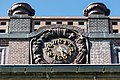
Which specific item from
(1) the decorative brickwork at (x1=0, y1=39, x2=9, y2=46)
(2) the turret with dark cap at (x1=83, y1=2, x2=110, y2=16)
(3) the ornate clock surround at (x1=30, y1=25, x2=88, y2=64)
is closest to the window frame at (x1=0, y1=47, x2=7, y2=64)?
(1) the decorative brickwork at (x1=0, y1=39, x2=9, y2=46)

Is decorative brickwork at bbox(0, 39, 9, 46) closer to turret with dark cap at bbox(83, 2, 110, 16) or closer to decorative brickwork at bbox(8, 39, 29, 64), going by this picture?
decorative brickwork at bbox(8, 39, 29, 64)

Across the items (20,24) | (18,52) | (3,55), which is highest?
(20,24)

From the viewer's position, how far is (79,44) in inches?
1126

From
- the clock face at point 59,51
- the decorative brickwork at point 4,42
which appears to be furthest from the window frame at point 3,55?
the clock face at point 59,51

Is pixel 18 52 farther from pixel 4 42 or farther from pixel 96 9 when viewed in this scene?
pixel 96 9

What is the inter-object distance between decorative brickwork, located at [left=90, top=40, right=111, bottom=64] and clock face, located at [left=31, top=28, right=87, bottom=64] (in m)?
0.44

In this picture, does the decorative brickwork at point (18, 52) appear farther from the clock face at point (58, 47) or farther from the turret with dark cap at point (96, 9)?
the turret with dark cap at point (96, 9)

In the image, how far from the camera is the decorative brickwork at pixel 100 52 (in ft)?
92.5

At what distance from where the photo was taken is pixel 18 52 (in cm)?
2852

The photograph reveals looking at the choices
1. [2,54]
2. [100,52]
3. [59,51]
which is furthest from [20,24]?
[100,52]

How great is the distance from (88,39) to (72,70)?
8.41 ft

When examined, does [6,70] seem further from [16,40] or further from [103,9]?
[103,9]

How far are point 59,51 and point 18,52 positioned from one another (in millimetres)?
2115

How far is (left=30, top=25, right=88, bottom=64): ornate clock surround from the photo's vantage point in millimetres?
28141
